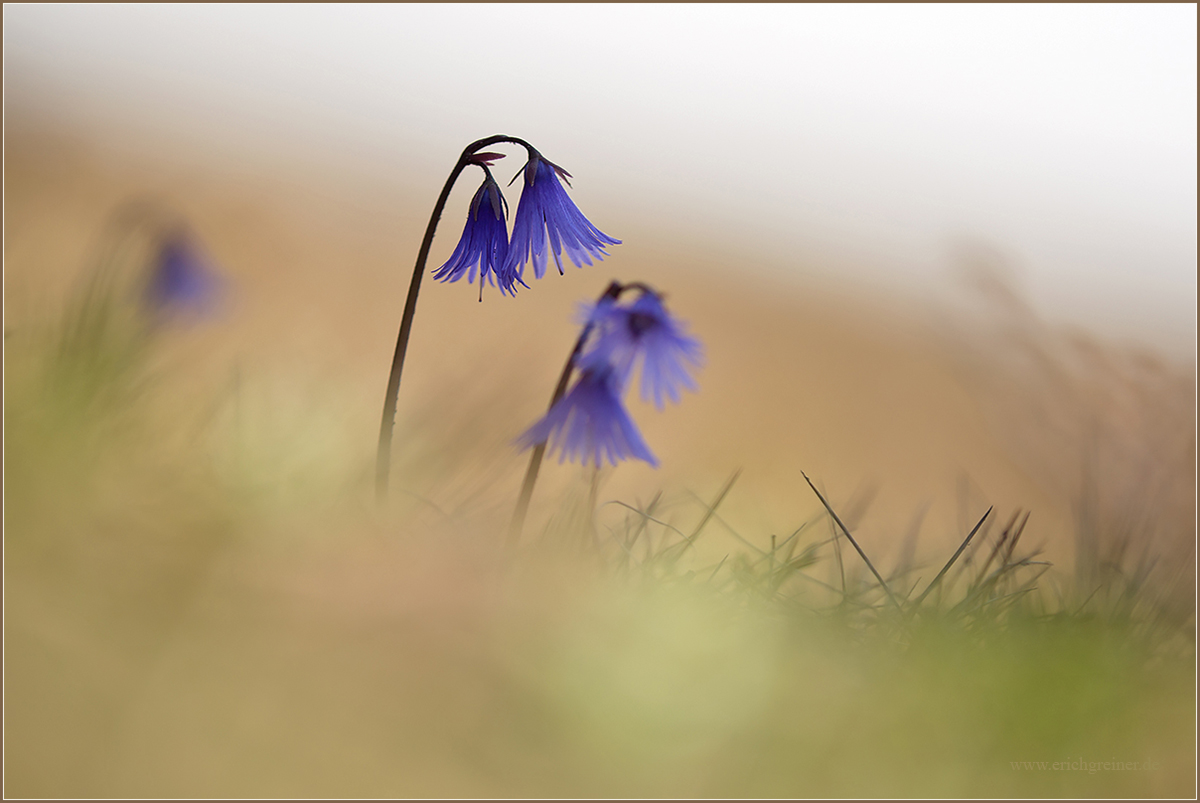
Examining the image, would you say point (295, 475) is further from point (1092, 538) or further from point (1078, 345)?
point (1078, 345)

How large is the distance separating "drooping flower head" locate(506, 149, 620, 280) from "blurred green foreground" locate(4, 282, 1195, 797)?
432 millimetres

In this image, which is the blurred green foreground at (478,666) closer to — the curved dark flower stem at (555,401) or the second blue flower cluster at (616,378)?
the curved dark flower stem at (555,401)

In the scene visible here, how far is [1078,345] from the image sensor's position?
1605 mm

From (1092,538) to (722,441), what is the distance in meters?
1.80

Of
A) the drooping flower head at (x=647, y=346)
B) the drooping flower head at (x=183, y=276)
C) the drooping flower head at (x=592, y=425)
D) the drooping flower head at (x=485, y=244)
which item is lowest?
the drooping flower head at (x=183, y=276)

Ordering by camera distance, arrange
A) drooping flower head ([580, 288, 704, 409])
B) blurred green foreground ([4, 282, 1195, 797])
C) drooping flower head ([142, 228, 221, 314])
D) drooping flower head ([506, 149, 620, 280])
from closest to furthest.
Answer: blurred green foreground ([4, 282, 1195, 797]) < drooping flower head ([580, 288, 704, 409]) < drooping flower head ([506, 149, 620, 280]) < drooping flower head ([142, 228, 221, 314])

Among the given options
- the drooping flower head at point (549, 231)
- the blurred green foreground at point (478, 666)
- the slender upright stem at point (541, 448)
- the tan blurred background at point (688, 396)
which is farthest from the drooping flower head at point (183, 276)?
the slender upright stem at point (541, 448)

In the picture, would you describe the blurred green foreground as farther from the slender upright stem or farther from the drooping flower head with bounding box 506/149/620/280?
the drooping flower head with bounding box 506/149/620/280

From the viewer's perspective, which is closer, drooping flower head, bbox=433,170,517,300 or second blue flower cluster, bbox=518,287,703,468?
second blue flower cluster, bbox=518,287,703,468

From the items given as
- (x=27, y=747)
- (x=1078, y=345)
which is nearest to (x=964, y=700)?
(x=27, y=747)

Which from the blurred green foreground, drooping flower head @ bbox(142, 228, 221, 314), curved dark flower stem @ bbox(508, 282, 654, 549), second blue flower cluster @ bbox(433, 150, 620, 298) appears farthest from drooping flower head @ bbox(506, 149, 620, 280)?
drooping flower head @ bbox(142, 228, 221, 314)

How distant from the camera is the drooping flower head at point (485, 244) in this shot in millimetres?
1153

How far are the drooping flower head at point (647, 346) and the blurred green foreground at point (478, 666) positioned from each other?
0.75ft

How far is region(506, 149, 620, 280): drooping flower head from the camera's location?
3.74 ft
